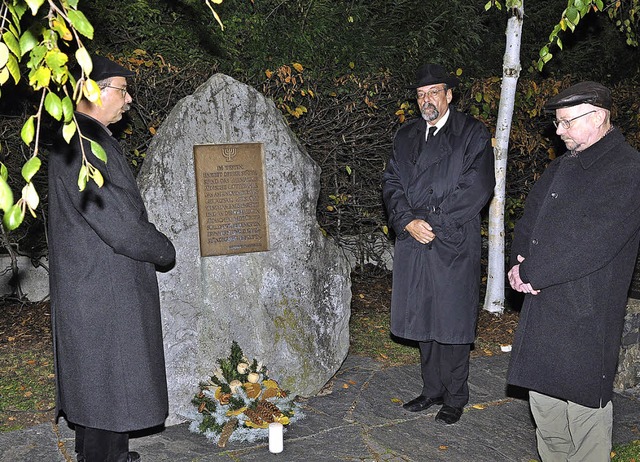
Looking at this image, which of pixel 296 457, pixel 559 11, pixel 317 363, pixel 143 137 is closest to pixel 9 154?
pixel 143 137

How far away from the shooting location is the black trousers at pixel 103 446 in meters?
4.12

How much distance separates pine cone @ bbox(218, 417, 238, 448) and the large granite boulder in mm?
390

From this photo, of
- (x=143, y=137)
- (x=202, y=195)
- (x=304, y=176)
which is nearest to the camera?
(x=202, y=195)

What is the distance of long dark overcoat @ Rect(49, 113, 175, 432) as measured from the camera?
3.87 m

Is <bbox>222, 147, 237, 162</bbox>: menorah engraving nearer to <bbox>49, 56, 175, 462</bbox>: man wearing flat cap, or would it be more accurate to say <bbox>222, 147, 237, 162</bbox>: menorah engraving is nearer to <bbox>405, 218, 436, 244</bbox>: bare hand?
<bbox>49, 56, 175, 462</bbox>: man wearing flat cap

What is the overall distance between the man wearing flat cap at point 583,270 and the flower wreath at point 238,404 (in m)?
1.73

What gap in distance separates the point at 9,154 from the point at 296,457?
412 cm

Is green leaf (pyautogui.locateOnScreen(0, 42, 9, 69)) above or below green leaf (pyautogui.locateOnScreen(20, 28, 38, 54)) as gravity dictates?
below

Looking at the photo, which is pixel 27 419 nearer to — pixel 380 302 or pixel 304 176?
pixel 304 176

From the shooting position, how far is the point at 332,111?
7148mm

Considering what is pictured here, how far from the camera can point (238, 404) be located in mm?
4855

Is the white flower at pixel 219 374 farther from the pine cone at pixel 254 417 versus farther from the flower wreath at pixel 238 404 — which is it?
the pine cone at pixel 254 417

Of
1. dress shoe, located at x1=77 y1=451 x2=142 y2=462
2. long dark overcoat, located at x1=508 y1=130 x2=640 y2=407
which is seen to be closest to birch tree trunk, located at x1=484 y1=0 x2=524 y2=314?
long dark overcoat, located at x1=508 y1=130 x2=640 y2=407

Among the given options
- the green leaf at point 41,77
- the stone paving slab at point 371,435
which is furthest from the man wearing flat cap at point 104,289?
the green leaf at point 41,77
